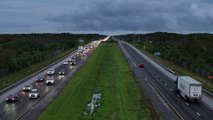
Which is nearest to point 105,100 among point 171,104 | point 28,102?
point 171,104

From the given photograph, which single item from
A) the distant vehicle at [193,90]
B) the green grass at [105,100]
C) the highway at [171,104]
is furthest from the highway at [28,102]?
the distant vehicle at [193,90]

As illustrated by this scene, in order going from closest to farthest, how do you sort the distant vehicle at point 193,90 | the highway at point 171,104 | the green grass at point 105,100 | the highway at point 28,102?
the green grass at point 105,100 < the highway at point 171,104 < the highway at point 28,102 < the distant vehicle at point 193,90

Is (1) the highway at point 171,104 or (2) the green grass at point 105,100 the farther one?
(1) the highway at point 171,104

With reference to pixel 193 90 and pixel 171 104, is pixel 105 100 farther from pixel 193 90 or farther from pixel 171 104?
pixel 193 90

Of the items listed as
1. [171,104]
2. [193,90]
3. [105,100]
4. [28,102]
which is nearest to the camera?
[171,104]

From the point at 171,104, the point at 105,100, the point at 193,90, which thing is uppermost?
the point at 193,90

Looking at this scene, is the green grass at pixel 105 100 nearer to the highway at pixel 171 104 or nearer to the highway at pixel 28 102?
the highway at pixel 28 102

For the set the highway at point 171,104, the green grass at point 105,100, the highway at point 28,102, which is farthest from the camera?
the highway at point 28,102

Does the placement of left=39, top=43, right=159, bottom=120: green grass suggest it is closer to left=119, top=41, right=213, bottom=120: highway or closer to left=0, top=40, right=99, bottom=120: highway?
left=0, top=40, right=99, bottom=120: highway

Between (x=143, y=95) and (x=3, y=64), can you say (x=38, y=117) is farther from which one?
(x=3, y=64)
